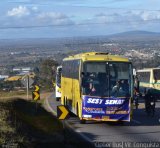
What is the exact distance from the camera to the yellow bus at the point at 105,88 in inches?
893

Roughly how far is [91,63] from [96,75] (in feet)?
2.13

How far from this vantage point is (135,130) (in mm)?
20625

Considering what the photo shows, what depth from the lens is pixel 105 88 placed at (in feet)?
74.9

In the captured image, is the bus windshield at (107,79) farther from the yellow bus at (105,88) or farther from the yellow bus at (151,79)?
the yellow bus at (151,79)

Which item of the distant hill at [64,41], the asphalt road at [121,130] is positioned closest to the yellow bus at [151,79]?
the asphalt road at [121,130]

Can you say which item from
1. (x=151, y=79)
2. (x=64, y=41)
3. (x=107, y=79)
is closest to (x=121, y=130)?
(x=107, y=79)

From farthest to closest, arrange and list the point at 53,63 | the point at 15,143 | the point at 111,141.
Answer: the point at 53,63 → the point at 111,141 → the point at 15,143

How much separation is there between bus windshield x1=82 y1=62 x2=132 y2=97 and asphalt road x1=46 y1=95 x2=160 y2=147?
4.66 feet

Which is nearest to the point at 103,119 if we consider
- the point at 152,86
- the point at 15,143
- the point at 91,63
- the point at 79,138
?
the point at 91,63

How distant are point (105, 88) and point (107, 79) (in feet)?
1.38

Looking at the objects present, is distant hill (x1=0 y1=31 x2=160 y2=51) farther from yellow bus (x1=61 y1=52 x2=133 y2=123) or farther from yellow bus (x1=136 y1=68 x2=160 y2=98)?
yellow bus (x1=61 y1=52 x2=133 y2=123)

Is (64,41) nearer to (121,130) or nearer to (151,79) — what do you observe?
(151,79)

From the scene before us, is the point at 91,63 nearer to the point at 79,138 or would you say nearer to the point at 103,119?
the point at 103,119

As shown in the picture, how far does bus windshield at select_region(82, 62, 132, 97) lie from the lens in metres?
22.8
